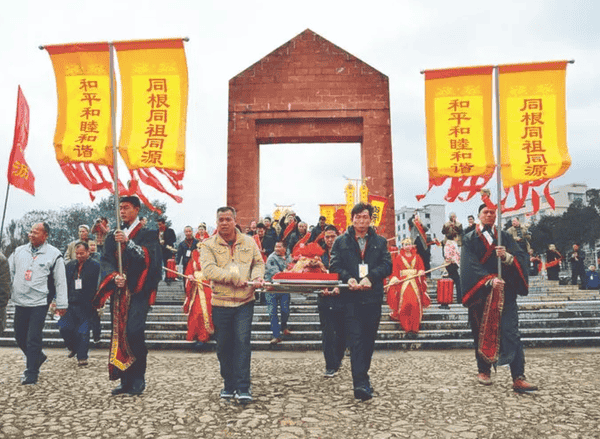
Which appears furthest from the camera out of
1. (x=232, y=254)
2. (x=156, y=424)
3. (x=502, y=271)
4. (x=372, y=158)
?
(x=372, y=158)

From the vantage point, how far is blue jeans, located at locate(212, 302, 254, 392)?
17.1 feet

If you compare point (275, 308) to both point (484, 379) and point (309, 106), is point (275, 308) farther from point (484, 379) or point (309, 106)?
point (309, 106)

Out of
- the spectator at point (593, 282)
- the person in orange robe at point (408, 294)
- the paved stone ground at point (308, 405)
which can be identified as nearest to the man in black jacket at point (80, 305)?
the paved stone ground at point (308, 405)

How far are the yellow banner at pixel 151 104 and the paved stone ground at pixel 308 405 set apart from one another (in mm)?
2637

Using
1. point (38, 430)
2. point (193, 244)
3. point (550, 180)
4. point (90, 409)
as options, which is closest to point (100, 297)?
point (90, 409)

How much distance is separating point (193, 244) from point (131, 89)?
745 centimetres

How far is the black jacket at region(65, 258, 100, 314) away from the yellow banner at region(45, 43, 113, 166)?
87.3 inches

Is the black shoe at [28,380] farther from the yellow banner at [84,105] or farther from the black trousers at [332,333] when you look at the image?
the black trousers at [332,333]

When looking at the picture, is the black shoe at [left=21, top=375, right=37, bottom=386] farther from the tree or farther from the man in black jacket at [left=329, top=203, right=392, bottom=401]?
the tree

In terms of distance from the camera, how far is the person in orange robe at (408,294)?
935 centimetres

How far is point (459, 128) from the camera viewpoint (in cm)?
660

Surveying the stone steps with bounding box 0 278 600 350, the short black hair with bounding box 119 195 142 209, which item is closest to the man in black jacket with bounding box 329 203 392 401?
the short black hair with bounding box 119 195 142 209

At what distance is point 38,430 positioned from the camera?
423 cm

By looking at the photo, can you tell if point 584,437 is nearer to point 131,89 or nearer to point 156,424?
point 156,424
